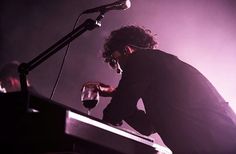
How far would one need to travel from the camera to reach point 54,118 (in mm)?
1861

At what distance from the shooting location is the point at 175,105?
2.69 metres

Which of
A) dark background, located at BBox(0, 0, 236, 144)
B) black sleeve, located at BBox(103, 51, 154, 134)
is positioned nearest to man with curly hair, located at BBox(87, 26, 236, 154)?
black sleeve, located at BBox(103, 51, 154, 134)

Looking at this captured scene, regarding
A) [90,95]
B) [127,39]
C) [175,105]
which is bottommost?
[175,105]

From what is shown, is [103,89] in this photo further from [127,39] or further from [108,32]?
[108,32]

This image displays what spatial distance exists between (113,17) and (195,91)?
13.1 feet

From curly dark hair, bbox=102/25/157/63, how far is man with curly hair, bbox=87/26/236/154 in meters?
0.68

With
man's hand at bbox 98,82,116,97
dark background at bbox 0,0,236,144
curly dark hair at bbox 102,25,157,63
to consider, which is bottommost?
man's hand at bbox 98,82,116,97

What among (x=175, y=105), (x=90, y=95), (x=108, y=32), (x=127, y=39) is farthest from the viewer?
(x=108, y=32)

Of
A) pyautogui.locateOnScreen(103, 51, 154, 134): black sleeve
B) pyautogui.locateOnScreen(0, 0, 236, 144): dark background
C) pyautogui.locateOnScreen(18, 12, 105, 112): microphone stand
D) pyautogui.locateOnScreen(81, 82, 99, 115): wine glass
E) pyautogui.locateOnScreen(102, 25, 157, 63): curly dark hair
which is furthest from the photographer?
pyautogui.locateOnScreen(0, 0, 236, 144): dark background

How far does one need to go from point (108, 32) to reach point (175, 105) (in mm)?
3967

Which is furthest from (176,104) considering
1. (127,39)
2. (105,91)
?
(127,39)

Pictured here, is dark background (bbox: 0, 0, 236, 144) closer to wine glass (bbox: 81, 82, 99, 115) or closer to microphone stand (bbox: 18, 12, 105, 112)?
wine glass (bbox: 81, 82, 99, 115)

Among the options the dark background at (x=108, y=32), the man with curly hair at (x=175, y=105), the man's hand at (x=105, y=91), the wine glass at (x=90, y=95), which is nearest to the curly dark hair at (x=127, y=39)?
the man's hand at (x=105, y=91)

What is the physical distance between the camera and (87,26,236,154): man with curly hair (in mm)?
2586
